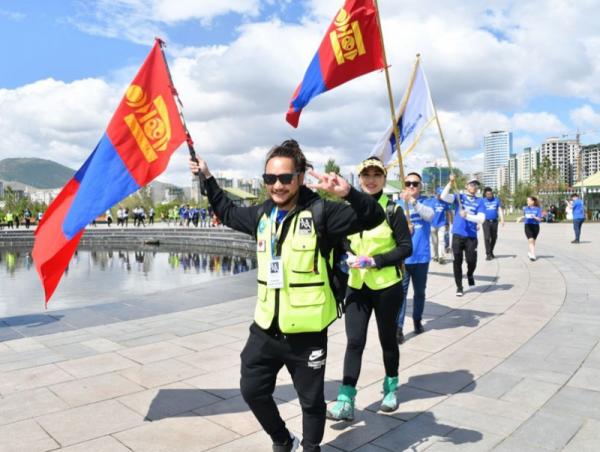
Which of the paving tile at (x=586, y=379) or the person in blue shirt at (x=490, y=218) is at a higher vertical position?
the person in blue shirt at (x=490, y=218)

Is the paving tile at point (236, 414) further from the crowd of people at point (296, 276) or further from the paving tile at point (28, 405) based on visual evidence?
the paving tile at point (28, 405)

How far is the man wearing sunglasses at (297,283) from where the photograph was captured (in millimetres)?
2768

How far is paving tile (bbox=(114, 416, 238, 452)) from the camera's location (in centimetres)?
339

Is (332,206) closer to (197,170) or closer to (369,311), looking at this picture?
(197,170)

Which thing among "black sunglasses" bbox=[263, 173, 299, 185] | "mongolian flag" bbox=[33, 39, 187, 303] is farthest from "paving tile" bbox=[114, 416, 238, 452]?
"black sunglasses" bbox=[263, 173, 299, 185]

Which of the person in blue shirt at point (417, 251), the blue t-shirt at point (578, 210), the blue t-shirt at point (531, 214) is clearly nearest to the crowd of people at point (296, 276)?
the person in blue shirt at point (417, 251)

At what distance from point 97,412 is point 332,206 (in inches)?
105

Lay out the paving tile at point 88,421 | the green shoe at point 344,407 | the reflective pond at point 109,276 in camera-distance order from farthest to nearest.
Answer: the reflective pond at point 109,276 → the green shoe at point 344,407 → the paving tile at point 88,421

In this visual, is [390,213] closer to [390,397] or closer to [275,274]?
[390,397]

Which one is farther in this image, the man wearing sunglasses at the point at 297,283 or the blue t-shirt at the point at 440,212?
the blue t-shirt at the point at 440,212

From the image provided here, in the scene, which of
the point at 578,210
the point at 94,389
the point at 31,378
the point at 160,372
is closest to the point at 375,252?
the point at 160,372

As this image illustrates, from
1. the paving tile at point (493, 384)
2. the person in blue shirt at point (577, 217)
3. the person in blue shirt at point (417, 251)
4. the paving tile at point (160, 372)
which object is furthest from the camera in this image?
the person in blue shirt at point (577, 217)

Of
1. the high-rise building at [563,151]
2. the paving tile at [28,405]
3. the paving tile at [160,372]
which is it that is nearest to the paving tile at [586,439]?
the paving tile at [160,372]

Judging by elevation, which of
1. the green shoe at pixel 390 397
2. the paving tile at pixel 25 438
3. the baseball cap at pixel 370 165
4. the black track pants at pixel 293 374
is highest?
the baseball cap at pixel 370 165
